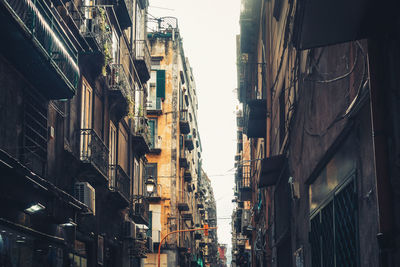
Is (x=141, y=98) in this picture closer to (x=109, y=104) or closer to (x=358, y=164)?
(x=109, y=104)

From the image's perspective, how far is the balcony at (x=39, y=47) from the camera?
1031 cm

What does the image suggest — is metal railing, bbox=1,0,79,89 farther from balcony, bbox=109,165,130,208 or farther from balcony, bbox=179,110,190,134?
balcony, bbox=179,110,190,134

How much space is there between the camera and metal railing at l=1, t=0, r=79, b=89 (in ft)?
35.0

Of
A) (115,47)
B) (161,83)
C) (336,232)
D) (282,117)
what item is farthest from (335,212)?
(161,83)

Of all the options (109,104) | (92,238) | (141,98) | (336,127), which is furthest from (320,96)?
(141,98)

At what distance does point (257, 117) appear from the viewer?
830 inches

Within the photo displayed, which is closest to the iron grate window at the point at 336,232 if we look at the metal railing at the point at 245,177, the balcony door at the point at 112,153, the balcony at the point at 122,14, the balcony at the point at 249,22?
→ the balcony door at the point at 112,153

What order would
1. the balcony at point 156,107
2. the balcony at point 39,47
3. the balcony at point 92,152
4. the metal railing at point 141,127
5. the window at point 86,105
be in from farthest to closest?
1. the balcony at point 156,107
2. the metal railing at point 141,127
3. the window at point 86,105
4. the balcony at point 92,152
5. the balcony at point 39,47

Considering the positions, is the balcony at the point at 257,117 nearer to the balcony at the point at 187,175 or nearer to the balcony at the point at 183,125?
the balcony at the point at 183,125

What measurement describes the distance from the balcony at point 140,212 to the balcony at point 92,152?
8261mm

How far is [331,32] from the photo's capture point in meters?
5.25

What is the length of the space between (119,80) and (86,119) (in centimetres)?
444

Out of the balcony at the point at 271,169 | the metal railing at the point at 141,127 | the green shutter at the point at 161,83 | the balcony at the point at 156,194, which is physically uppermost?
the green shutter at the point at 161,83

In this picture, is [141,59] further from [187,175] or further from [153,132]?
[187,175]
